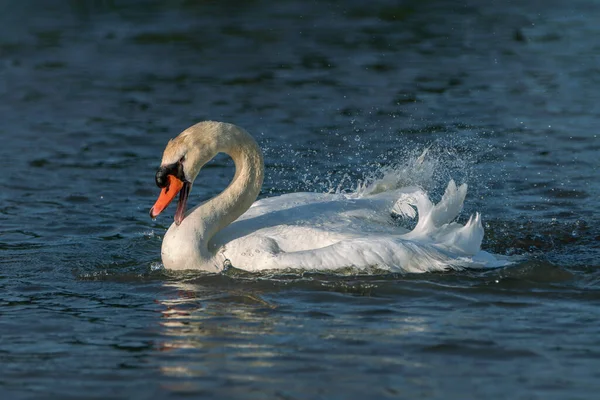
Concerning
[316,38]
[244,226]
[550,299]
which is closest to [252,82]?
[316,38]

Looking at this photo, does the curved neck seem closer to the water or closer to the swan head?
the swan head

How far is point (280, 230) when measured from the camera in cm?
959

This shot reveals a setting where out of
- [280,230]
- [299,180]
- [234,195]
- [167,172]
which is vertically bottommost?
[299,180]

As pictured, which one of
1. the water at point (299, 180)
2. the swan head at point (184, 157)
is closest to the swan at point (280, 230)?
the swan head at point (184, 157)

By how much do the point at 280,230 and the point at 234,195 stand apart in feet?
1.75

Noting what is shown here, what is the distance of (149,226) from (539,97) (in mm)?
7023

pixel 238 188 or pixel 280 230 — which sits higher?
pixel 238 188

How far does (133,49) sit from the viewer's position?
20250 mm

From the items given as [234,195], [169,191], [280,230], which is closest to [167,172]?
[169,191]

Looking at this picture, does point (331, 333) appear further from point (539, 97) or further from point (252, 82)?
point (252, 82)

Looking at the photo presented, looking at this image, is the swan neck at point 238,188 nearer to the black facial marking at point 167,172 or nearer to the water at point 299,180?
the black facial marking at point 167,172

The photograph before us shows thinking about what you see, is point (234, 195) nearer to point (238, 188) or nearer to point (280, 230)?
point (238, 188)

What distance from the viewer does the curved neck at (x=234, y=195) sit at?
31.7ft

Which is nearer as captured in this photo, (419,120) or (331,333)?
(331,333)
